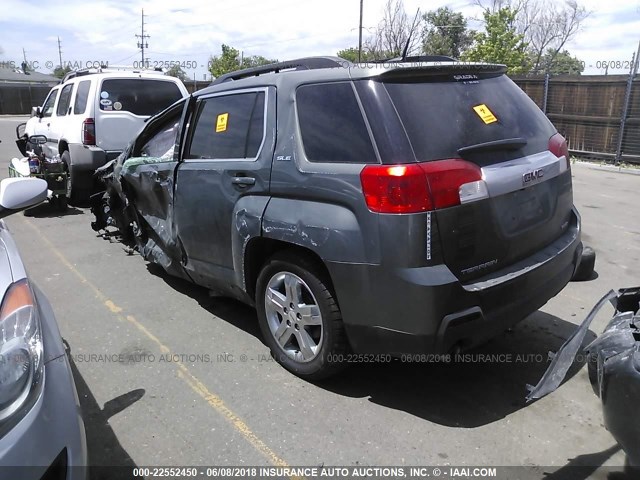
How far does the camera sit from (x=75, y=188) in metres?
8.72

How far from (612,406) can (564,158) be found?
191 centimetres

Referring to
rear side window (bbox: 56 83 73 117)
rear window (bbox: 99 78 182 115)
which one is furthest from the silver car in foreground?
rear side window (bbox: 56 83 73 117)

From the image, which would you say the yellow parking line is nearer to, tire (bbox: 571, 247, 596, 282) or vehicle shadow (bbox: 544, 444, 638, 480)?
vehicle shadow (bbox: 544, 444, 638, 480)

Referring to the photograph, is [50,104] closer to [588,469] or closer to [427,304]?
[427,304]

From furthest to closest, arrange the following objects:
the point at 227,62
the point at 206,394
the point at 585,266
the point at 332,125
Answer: the point at 227,62, the point at 585,266, the point at 206,394, the point at 332,125

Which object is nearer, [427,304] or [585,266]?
[427,304]

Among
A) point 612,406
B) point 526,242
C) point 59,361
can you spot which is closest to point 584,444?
point 612,406

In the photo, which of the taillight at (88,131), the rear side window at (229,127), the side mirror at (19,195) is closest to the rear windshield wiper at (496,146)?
the rear side window at (229,127)

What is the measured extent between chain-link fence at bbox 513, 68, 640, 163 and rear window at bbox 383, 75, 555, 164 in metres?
12.5

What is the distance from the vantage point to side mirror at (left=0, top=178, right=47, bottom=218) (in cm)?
271

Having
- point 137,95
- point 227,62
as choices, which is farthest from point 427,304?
point 227,62

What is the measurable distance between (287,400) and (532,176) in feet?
6.66

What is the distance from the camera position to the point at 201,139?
4.14 m

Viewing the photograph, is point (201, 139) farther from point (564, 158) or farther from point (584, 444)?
point (584, 444)
